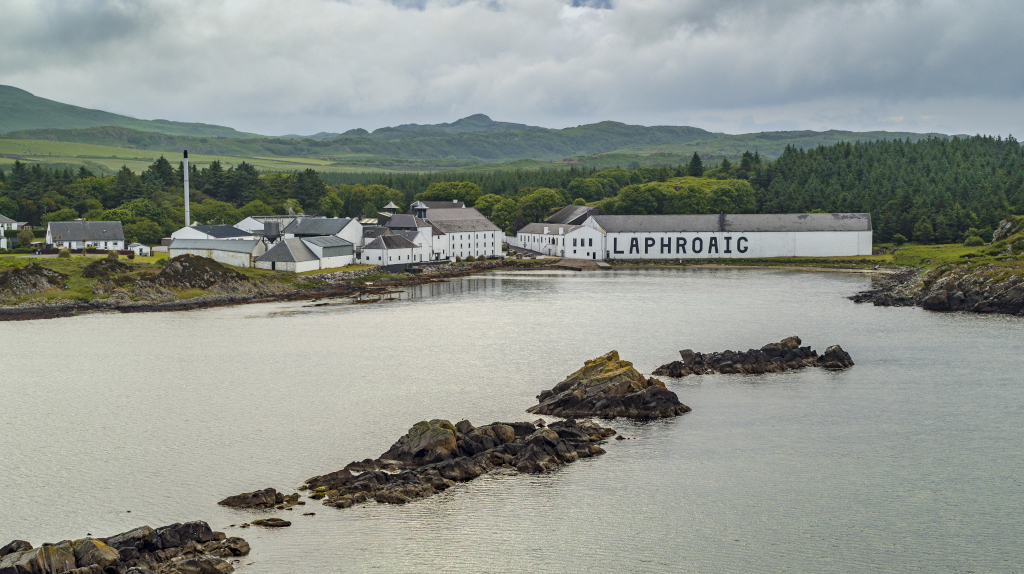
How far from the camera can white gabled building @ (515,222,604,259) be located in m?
64.4

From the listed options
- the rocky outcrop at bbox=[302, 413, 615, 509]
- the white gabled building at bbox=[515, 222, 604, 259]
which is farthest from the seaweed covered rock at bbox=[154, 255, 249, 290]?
the rocky outcrop at bbox=[302, 413, 615, 509]

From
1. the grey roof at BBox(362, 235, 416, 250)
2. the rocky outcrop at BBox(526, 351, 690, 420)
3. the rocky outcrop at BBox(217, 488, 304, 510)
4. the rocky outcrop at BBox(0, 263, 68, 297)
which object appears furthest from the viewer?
the grey roof at BBox(362, 235, 416, 250)

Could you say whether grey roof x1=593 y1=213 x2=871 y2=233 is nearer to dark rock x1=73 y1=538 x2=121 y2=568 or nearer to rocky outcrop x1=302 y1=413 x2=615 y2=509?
rocky outcrop x1=302 y1=413 x2=615 y2=509

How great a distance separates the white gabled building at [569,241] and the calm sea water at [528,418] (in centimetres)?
2857

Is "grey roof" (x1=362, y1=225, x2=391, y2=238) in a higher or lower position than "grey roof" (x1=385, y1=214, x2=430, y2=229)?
lower

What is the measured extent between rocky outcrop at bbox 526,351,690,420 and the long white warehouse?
42.4m

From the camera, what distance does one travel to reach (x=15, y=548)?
1268 cm

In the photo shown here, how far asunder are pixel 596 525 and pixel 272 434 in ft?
27.7

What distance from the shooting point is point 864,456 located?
18250mm

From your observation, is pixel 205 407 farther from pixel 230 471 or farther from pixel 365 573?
pixel 365 573

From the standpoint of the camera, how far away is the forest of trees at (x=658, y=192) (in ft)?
212

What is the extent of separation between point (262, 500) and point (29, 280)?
3153 cm

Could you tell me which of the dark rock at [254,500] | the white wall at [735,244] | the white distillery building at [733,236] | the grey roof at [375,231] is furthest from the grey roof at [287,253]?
the dark rock at [254,500]

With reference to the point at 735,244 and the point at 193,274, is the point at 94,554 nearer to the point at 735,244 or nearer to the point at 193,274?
the point at 193,274
